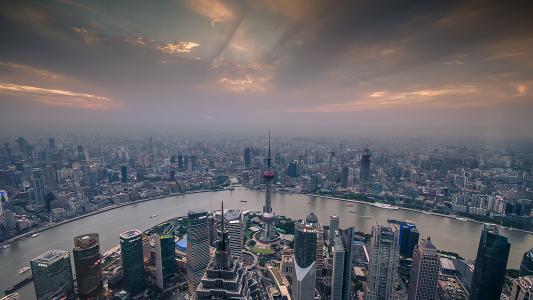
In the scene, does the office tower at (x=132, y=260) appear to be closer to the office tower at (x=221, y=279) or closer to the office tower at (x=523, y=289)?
the office tower at (x=221, y=279)

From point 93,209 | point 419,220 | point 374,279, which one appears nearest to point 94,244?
point 374,279

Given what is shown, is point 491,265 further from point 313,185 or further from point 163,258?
point 313,185

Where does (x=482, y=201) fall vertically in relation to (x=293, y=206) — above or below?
above

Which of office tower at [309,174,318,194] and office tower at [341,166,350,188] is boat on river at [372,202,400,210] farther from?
office tower at [309,174,318,194]

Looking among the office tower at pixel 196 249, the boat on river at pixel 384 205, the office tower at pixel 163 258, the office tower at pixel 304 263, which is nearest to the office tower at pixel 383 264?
the office tower at pixel 304 263

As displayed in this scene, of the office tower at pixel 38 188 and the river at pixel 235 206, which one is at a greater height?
the office tower at pixel 38 188

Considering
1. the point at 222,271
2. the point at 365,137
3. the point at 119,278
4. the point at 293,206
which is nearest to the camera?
the point at 222,271

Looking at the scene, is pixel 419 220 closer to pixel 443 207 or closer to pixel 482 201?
pixel 443 207
